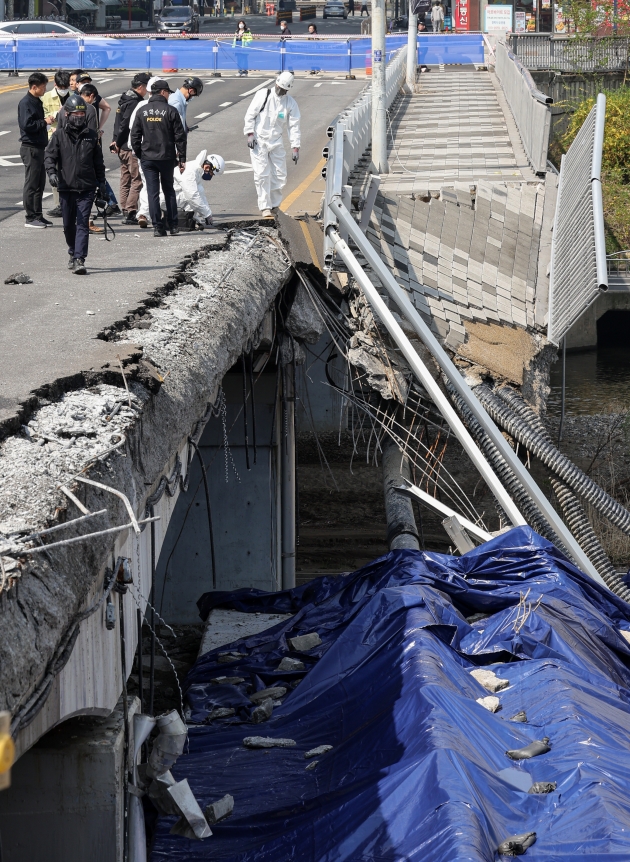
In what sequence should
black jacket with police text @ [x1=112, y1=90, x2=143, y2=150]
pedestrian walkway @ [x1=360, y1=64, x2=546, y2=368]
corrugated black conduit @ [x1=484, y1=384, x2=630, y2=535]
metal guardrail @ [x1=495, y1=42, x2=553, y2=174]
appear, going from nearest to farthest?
corrugated black conduit @ [x1=484, y1=384, x2=630, y2=535] → black jacket with police text @ [x1=112, y1=90, x2=143, y2=150] → pedestrian walkway @ [x1=360, y1=64, x2=546, y2=368] → metal guardrail @ [x1=495, y1=42, x2=553, y2=174]

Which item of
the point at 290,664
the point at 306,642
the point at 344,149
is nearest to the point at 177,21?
the point at 344,149

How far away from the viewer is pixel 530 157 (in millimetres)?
18375

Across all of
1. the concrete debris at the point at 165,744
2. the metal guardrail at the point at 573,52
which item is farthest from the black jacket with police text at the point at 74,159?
the metal guardrail at the point at 573,52

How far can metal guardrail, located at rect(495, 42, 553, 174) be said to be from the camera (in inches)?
681

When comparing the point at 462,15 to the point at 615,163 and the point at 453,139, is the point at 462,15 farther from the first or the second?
the point at 453,139

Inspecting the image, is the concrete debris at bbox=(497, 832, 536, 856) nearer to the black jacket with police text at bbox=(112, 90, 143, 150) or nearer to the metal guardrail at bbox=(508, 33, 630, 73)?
the black jacket with police text at bbox=(112, 90, 143, 150)

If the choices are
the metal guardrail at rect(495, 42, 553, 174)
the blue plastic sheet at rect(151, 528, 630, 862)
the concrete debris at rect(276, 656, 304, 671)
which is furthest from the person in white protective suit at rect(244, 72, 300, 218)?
the concrete debris at rect(276, 656, 304, 671)

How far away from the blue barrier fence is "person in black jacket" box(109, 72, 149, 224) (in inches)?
973

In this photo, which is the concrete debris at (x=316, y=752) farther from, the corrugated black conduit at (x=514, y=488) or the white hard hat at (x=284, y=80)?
the white hard hat at (x=284, y=80)

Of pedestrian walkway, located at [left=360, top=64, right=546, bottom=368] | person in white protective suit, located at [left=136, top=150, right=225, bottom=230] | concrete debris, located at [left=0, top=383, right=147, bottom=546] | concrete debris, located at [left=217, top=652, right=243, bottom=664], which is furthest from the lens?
pedestrian walkway, located at [left=360, top=64, right=546, bottom=368]

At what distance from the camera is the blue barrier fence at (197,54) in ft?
122

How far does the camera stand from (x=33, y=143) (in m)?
13.3

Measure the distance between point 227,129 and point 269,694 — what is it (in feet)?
64.5

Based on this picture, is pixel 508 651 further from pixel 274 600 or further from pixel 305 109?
pixel 305 109
